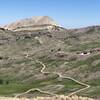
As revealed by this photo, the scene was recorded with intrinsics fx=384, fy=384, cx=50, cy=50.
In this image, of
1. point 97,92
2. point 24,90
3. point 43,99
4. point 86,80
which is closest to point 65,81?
point 86,80

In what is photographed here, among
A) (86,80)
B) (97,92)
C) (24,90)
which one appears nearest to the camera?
(97,92)

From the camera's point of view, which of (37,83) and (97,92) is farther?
(37,83)

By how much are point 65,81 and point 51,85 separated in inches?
470

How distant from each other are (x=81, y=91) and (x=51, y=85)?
27.7m

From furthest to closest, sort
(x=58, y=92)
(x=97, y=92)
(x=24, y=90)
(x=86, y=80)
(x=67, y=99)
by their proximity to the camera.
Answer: (x=86, y=80)
(x=24, y=90)
(x=58, y=92)
(x=97, y=92)
(x=67, y=99)

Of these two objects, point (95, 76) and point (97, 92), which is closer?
point (97, 92)

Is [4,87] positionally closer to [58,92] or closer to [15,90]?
[15,90]

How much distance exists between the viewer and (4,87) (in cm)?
19025

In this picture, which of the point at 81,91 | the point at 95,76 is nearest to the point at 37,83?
the point at 95,76

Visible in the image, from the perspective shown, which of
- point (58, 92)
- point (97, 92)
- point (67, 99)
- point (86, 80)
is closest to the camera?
point (67, 99)

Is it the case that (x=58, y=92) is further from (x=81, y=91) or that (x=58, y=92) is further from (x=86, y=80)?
(x=86, y=80)

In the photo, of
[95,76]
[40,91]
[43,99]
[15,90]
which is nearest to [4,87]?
[15,90]

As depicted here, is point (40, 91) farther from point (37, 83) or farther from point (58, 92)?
point (37, 83)

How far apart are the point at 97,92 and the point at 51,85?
3822 cm
